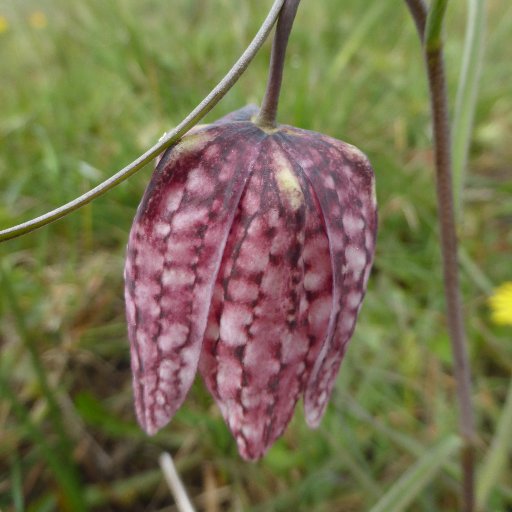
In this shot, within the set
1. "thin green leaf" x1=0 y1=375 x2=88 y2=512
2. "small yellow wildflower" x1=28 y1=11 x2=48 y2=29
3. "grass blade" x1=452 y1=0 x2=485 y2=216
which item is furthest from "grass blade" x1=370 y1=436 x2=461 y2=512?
"small yellow wildflower" x1=28 y1=11 x2=48 y2=29

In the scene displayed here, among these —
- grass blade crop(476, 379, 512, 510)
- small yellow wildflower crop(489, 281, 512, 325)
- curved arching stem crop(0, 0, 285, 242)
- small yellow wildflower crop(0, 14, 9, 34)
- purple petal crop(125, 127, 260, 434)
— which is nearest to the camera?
curved arching stem crop(0, 0, 285, 242)

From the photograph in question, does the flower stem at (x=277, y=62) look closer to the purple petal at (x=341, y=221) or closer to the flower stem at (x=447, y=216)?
the purple petal at (x=341, y=221)

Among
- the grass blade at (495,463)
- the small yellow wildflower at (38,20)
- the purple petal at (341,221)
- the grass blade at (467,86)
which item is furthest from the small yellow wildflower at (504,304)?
the small yellow wildflower at (38,20)

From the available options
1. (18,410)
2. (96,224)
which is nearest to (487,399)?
(18,410)

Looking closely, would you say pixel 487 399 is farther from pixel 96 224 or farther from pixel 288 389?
pixel 96 224

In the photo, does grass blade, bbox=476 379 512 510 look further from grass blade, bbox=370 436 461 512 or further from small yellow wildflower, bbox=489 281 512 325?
small yellow wildflower, bbox=489 281 512 325

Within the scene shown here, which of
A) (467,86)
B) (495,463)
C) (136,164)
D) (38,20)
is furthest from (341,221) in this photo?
(38,20)
